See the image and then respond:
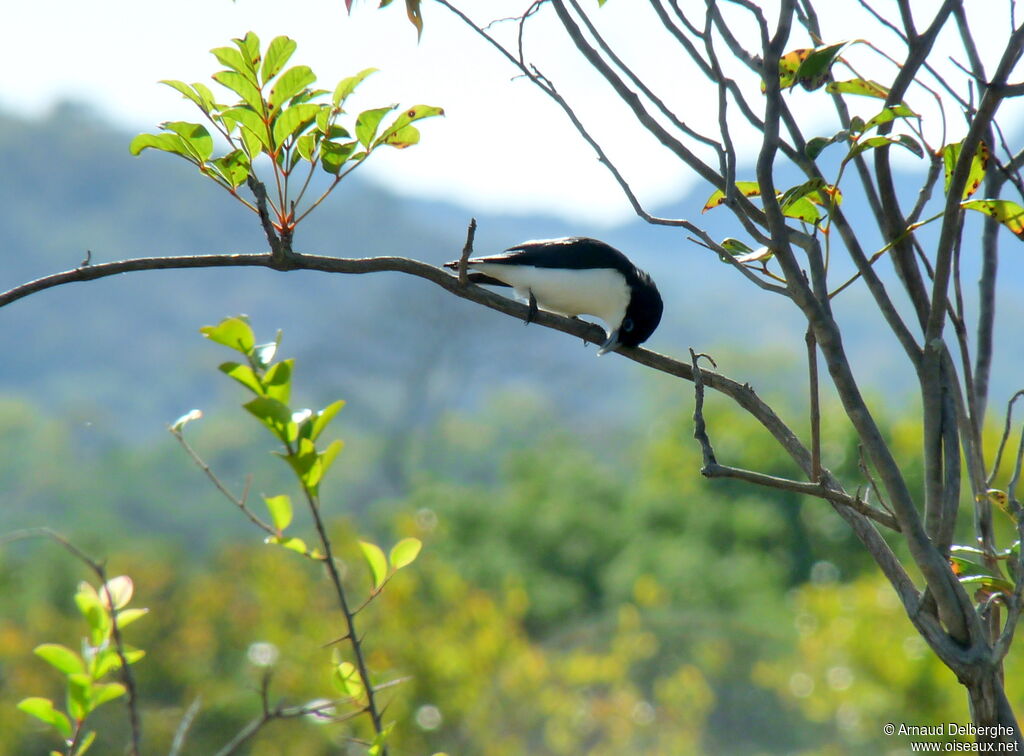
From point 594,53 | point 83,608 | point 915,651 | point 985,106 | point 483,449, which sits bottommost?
point 483,449

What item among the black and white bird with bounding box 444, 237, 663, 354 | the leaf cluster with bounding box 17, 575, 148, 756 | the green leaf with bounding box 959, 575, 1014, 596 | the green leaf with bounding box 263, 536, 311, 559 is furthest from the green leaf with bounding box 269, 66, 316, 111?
the black and white bird with bounding box 444, 237, 663, 354

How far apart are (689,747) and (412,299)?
4907cm

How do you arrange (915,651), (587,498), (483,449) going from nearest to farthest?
(915,651)
(587,498)
(483,449)

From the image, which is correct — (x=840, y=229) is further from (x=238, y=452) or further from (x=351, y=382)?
(x=351, y=382)

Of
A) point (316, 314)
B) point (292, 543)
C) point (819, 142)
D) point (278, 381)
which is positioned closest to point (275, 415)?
point (278, 381)

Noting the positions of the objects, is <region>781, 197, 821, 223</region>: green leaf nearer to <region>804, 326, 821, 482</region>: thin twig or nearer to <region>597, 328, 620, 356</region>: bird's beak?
<region>804, 326, 821, 482</region>: thin twig

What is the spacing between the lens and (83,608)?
1460 millimetres

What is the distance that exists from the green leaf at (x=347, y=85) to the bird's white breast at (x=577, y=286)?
2078mm

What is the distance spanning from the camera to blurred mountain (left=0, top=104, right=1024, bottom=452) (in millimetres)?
59438

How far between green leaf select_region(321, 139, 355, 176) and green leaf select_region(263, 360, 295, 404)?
1.01 ft

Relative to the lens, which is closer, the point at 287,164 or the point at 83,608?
the point at 287,164

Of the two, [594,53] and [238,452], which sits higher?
[594,53]

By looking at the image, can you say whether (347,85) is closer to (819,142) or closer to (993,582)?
(819,142)

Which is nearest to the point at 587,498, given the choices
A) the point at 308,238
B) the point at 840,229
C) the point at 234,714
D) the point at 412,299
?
the point at 234,714
